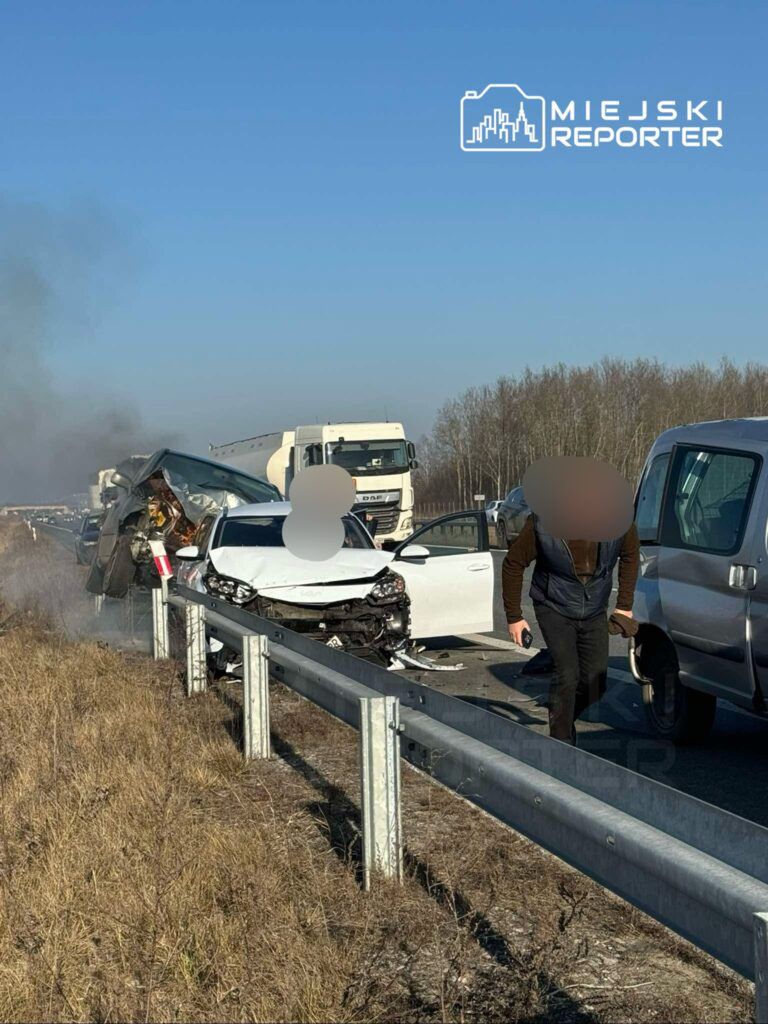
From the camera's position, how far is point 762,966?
7.62 feet

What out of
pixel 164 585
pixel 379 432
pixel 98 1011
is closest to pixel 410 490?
pixel 379 432

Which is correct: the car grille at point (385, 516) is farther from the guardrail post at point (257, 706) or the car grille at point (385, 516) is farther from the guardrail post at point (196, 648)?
the guardrail post at point (257, 706)

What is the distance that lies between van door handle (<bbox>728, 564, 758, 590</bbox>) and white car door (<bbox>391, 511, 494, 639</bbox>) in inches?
189

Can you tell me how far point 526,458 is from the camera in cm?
6694

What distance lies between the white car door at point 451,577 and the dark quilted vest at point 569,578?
4.93 m

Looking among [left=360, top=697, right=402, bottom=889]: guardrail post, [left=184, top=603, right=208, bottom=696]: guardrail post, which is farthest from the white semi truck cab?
[left=360, top=697, right=402, bottom=889]: guardrail post

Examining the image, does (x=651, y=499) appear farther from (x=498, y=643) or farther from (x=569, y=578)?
(x=498, y=643)

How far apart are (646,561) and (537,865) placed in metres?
3.80

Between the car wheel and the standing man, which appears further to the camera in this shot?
the car wheel

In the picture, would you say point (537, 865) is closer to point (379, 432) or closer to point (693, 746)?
point (693, 746)

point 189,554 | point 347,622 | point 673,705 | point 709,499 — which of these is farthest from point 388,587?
point 709,499

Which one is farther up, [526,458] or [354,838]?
[354,838]

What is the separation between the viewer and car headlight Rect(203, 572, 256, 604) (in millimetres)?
10883

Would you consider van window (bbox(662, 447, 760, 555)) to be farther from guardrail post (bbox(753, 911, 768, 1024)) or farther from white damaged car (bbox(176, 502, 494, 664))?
guardrail post (bbox(753, 911, 768, 1024))
